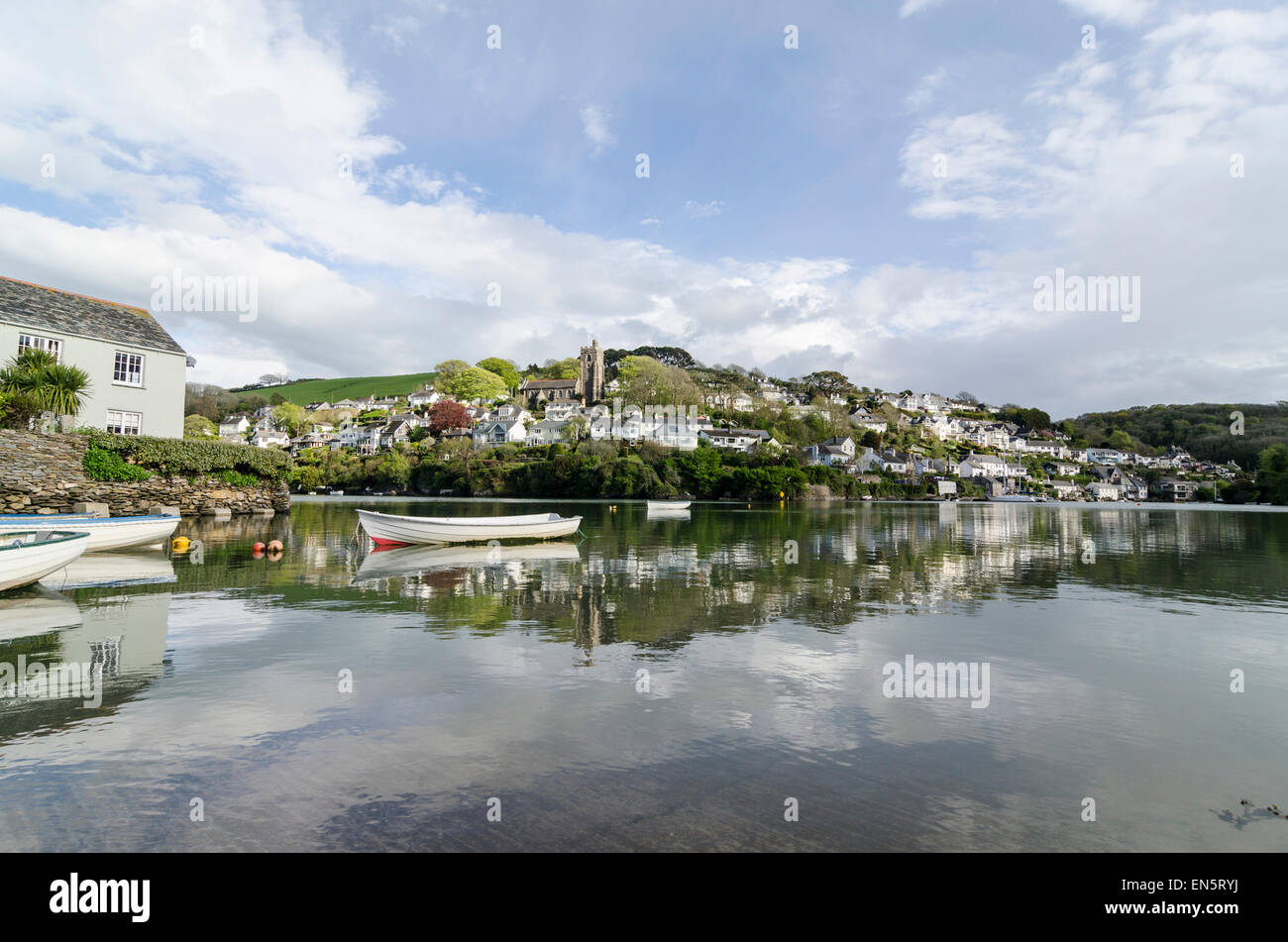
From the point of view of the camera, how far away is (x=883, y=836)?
4.86m

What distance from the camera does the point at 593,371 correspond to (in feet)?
534

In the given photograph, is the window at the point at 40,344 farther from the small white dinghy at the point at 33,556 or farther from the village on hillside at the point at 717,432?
the village on hillside at the point at 717,432

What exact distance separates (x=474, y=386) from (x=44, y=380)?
14019cm

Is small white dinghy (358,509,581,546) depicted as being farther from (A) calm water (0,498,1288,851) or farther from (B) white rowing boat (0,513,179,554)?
(A) calm water (0,498,1288,851)

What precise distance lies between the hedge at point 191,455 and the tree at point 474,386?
418ft

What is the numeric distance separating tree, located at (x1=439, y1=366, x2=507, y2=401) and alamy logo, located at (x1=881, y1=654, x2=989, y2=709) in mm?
163439

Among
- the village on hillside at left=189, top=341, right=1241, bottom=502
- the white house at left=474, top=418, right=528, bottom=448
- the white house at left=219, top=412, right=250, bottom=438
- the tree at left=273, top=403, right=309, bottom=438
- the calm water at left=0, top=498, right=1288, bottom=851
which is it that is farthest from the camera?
the tree at left=273, top=403, right=309, bottom=438

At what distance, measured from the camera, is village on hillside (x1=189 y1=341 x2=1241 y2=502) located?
122 m

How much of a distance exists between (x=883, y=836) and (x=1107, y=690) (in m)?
5.84

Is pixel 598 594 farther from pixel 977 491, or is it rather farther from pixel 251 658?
pixel 977 491

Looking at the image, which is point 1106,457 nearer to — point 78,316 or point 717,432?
point 717,432

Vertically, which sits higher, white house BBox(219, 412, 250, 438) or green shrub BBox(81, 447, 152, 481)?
white house BBox(219, 412, 250, 438)
